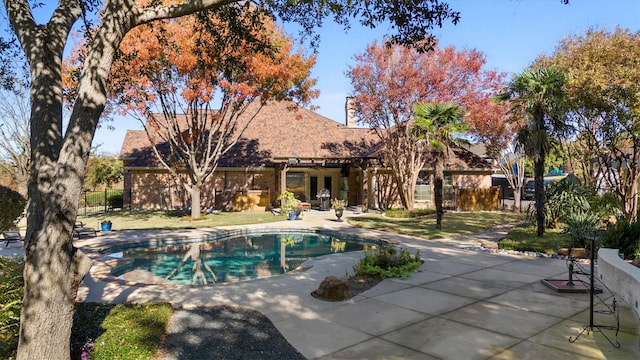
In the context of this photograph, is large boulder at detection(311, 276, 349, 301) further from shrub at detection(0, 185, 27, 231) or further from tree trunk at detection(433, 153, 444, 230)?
tree trunk at detection(433, 153, 444, 230)

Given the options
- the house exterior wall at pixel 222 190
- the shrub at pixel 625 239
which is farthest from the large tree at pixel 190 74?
the shrub at pixel 625 239

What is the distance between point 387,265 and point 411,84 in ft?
48.4

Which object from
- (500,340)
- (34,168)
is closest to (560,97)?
(500,340)

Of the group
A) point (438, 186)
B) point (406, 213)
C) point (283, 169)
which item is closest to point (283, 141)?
point (283, 169)

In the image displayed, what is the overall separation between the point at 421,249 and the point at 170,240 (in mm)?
9547

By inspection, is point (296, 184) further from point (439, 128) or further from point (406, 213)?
point (439, 128)

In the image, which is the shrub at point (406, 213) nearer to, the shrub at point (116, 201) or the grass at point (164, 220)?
the grass at point (164, 220)

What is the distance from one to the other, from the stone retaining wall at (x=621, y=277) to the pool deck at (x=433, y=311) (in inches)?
9.6

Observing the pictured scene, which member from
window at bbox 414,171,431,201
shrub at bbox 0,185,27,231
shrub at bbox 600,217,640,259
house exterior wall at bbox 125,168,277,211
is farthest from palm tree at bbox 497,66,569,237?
house exterior wall at bbox 125,168,277,211

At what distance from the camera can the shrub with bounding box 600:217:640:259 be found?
30.5ft

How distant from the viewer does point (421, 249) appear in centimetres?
1290

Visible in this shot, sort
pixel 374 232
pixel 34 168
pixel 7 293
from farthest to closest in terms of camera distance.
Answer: pixel 374 232 → pixel 7 293 → pixel 34 168

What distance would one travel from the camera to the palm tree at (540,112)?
14141 mm

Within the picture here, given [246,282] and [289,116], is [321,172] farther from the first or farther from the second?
[246,282]
